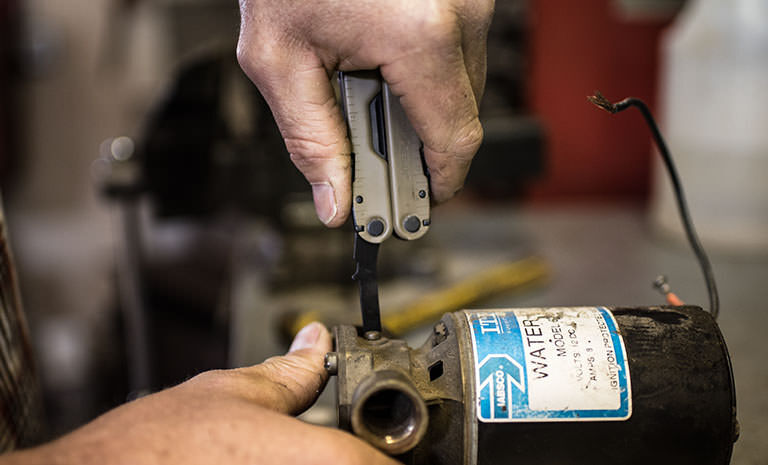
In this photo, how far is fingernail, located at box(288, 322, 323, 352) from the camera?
603 mm

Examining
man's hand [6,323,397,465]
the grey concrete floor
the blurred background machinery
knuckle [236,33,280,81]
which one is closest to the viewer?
man's hand [6,323,397,465]

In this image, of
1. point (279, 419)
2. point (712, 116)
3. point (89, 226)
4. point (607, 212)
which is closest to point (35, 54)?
point (89, 226)

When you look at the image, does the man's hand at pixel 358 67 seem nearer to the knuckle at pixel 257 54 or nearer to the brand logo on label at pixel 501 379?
the knuckle at pixel 257 54

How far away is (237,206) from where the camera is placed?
130 centimetres

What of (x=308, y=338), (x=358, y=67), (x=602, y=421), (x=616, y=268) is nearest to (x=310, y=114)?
(x=358, y=67)

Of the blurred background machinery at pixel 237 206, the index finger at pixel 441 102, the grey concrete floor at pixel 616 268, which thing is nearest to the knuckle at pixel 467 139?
the index finger at pixel 441 102

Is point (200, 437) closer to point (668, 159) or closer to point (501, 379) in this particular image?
point (501, 379)

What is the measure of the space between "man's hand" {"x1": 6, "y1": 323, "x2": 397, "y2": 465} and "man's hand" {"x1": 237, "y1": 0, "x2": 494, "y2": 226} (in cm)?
20

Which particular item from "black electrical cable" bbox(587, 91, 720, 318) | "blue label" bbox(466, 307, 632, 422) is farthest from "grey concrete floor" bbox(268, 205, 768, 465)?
"blue label" bbox(466, 307, 632, 422)

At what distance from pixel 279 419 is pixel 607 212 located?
1.63m

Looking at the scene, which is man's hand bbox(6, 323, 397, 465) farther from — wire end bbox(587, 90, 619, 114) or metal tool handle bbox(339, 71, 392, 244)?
wire end bbox(587, 90, 619, 114)

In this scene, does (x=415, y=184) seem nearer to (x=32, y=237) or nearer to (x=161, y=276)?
(x=161, y=276)

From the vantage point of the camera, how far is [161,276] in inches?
84.5

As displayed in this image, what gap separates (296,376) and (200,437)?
0.13 metres
